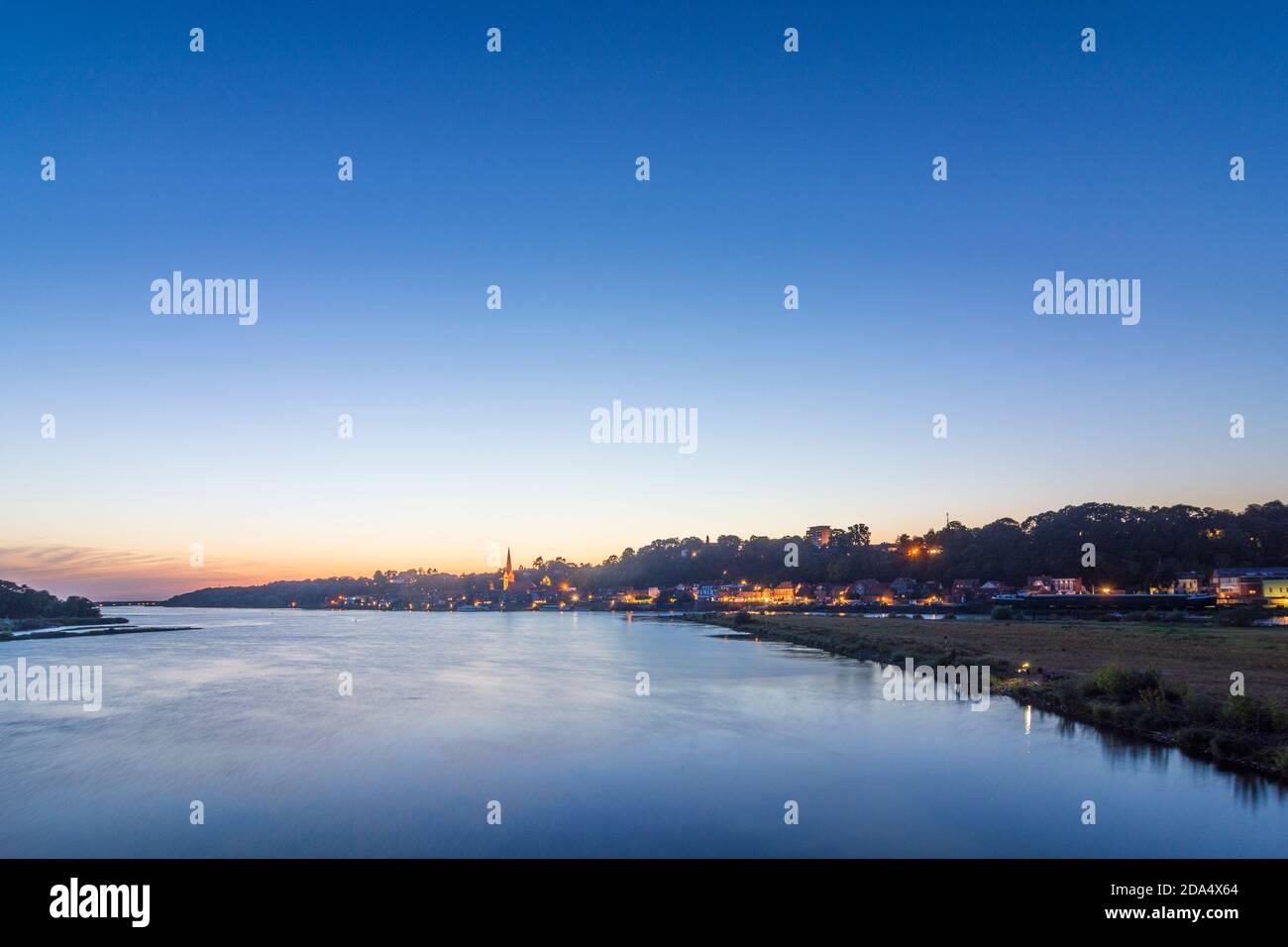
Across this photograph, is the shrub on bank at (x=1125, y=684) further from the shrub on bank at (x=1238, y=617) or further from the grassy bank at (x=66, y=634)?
the grassy bank at (x=66, y=634)

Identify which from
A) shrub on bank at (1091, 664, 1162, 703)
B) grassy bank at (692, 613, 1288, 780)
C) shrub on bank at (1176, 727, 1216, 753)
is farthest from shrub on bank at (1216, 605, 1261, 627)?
shrub on bank at (1176, 727, 1216, 753)

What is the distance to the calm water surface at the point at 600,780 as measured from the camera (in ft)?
43.7

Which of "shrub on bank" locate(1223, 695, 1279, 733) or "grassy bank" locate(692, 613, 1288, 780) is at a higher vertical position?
"shrub on bank" locate(1223, 695, 1279, 733)

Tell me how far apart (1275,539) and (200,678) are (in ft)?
444

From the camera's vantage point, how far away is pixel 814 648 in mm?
54375

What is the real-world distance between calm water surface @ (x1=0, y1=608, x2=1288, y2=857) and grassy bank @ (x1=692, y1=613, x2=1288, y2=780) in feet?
3.06

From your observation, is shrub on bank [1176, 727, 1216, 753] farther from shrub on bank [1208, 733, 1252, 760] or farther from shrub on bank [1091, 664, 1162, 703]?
shrub on bank [1091, 664, 1162, 703]

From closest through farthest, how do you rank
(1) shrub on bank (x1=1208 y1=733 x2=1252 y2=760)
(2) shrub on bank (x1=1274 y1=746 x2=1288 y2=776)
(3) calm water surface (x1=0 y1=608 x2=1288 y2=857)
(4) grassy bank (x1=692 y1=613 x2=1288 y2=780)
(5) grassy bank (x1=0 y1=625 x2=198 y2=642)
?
(3) calm water surface (x1=0 y1=608 x2=1288 y2=857)
(2) shrub on bank (x1=1274 y1=746 x2=1288 y2=776)
(1) shrub on bank (x1=1208 y1=733 x2=1252 y2=760)
(4) grassy bank (x1=692 y1=613 x2=1288 y2=780)
(5) grassy bank (x1=0 y1=625 x2=198 y2=642)

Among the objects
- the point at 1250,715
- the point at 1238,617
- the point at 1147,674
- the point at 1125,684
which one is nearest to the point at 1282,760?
the point at 1250,715

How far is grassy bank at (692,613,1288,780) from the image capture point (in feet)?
55.6

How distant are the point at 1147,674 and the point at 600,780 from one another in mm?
16028
